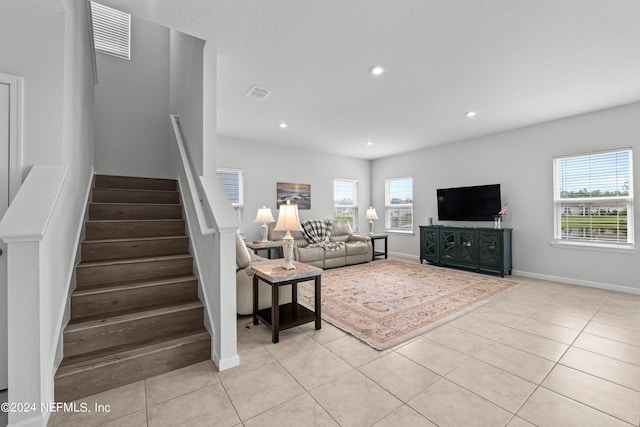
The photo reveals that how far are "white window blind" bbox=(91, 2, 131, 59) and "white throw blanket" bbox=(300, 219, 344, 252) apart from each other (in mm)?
4135

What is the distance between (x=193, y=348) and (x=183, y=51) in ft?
10.8

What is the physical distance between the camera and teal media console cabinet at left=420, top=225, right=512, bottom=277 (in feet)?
15.5

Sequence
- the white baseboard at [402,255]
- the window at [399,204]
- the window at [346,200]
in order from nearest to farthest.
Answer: the white baseboard at [402,255]
the window at [399,204]
the window at [346,200]

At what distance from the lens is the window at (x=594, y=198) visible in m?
3.85

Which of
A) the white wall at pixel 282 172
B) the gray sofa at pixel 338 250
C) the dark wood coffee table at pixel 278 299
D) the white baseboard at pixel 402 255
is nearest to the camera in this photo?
the dark wood coffee table at pixel 278 299

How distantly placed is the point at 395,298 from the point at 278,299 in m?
1.75

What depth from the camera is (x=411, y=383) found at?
1822 mm

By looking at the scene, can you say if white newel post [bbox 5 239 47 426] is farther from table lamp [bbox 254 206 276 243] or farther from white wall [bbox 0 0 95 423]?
table lamp [bbox 254 206 276 243]

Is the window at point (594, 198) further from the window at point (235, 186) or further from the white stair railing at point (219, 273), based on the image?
the window at point (235, 186)

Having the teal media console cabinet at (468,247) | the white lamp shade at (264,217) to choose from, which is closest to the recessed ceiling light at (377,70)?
the white lamp shade at (264,217)

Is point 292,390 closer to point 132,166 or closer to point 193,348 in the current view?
point 193,348

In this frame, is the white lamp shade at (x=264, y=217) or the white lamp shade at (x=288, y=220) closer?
the white lamp shade at (x=288, y=220)

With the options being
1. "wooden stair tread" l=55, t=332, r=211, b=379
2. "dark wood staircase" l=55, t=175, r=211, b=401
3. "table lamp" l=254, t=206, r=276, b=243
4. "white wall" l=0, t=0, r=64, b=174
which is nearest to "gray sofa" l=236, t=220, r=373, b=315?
"table lamp" l=254, t=206, r=276, b=243

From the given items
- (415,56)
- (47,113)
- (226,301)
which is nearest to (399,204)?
(415,56)
